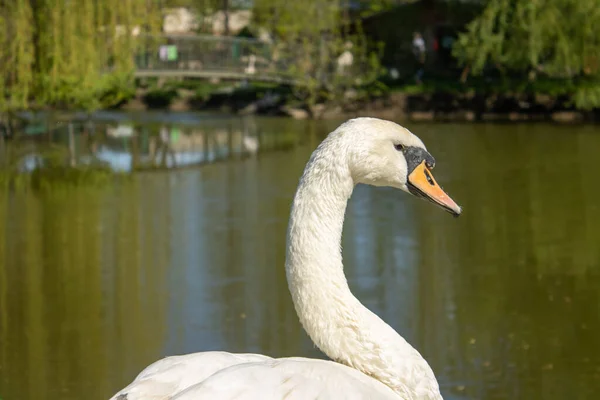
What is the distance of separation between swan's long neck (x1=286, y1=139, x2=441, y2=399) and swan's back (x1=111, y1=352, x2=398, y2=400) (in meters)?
0.13

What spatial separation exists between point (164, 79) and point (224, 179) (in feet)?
80.7

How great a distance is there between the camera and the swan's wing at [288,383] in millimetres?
3334

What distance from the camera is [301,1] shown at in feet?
126

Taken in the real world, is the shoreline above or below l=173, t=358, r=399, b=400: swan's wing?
below

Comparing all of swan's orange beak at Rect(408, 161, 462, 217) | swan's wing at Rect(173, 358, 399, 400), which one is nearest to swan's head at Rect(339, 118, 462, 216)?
swan's orange beak at Rect(408, 161, 462, 217)

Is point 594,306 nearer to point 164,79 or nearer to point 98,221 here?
point 98,221

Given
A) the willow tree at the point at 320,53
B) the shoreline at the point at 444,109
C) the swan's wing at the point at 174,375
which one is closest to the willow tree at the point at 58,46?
the shoreline at the point at 444,109

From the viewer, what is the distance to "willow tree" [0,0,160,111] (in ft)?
74.1

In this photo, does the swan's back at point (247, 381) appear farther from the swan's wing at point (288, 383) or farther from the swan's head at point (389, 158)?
the swan's head at point (389, 158)

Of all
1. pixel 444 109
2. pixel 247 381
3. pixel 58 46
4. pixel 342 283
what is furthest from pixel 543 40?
pixel 247 381

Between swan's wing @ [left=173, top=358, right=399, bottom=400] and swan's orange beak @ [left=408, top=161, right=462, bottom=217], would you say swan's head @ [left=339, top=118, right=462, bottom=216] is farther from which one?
swan's wing @ [left=173, top=358, right=399, bottom=400]

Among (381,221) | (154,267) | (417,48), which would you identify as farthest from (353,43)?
(154,267)

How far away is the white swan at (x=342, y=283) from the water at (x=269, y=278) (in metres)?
3.14

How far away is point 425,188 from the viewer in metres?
4.23
